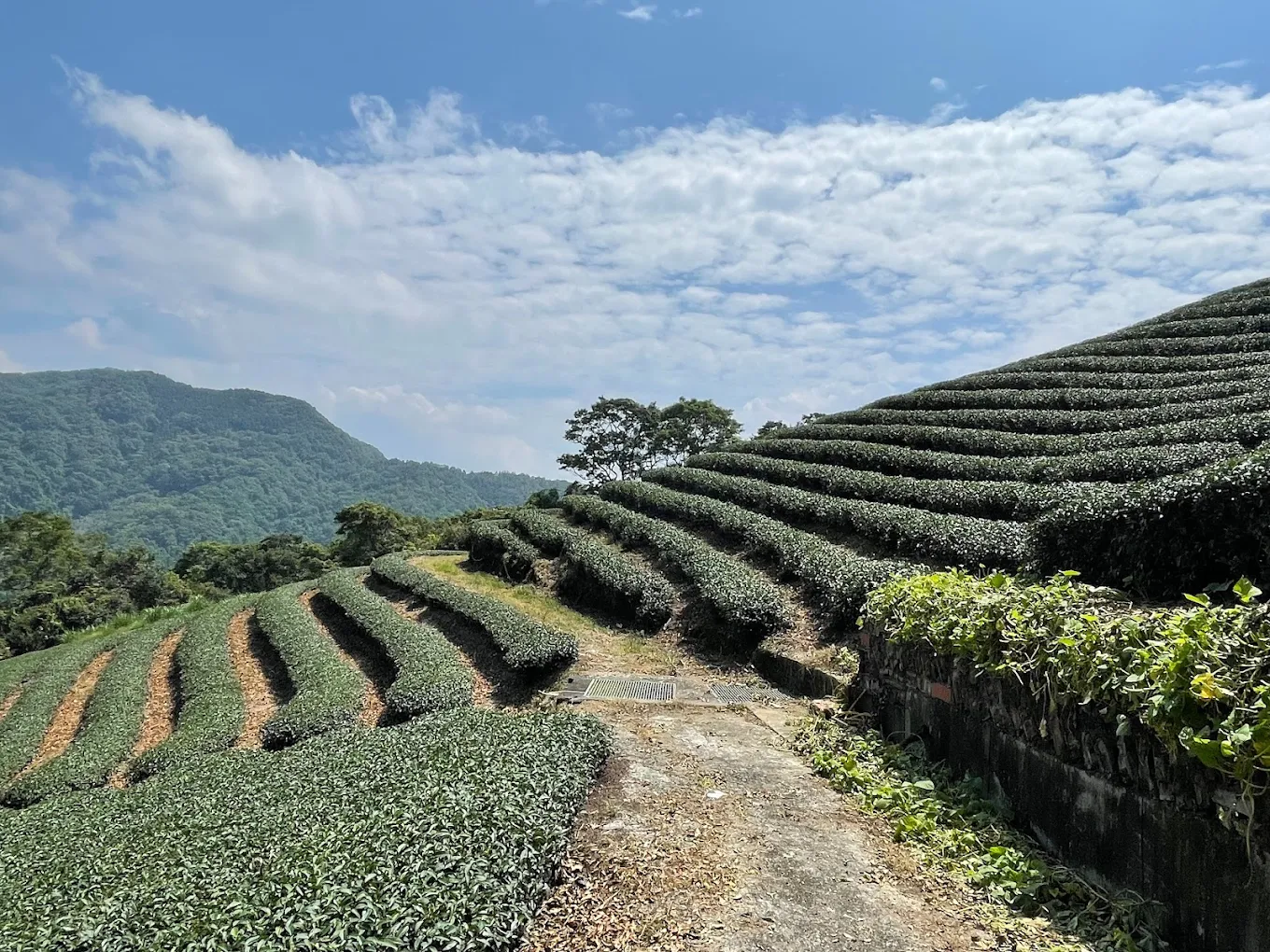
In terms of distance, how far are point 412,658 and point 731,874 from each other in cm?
861

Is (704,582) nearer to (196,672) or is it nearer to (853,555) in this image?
(853,555)

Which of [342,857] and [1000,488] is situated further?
[1000,488]

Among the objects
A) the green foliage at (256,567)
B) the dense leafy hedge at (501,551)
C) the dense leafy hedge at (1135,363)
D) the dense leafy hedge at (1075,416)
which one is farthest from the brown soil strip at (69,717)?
the green foliage at (256,567)

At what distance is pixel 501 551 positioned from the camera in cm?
1756

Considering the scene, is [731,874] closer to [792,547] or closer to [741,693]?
[741,693]

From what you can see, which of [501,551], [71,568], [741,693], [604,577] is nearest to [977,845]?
[741,693]

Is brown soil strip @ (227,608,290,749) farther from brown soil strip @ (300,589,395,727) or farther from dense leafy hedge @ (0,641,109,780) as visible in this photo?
dense leafy hedge @ (0,641,109,780)

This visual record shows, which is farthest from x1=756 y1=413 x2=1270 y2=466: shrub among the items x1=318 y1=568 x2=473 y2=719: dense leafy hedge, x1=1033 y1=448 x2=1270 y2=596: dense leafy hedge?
x1=318 y1=568 x2=473 y2=719: dense leafy hedge

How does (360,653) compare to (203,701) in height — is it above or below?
above

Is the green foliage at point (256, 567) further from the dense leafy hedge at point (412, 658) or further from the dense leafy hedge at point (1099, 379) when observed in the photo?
the dense leafy hedge at point (1099, 379)

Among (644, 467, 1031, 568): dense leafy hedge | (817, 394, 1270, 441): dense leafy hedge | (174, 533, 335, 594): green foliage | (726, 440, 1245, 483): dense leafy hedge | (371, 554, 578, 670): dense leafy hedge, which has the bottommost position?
(174, 533, 335, 594): green foliage

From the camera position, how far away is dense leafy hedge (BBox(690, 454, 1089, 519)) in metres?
11.3

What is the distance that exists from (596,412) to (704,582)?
39.0 m

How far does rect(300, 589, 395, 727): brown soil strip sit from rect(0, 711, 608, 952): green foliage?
156 inches
